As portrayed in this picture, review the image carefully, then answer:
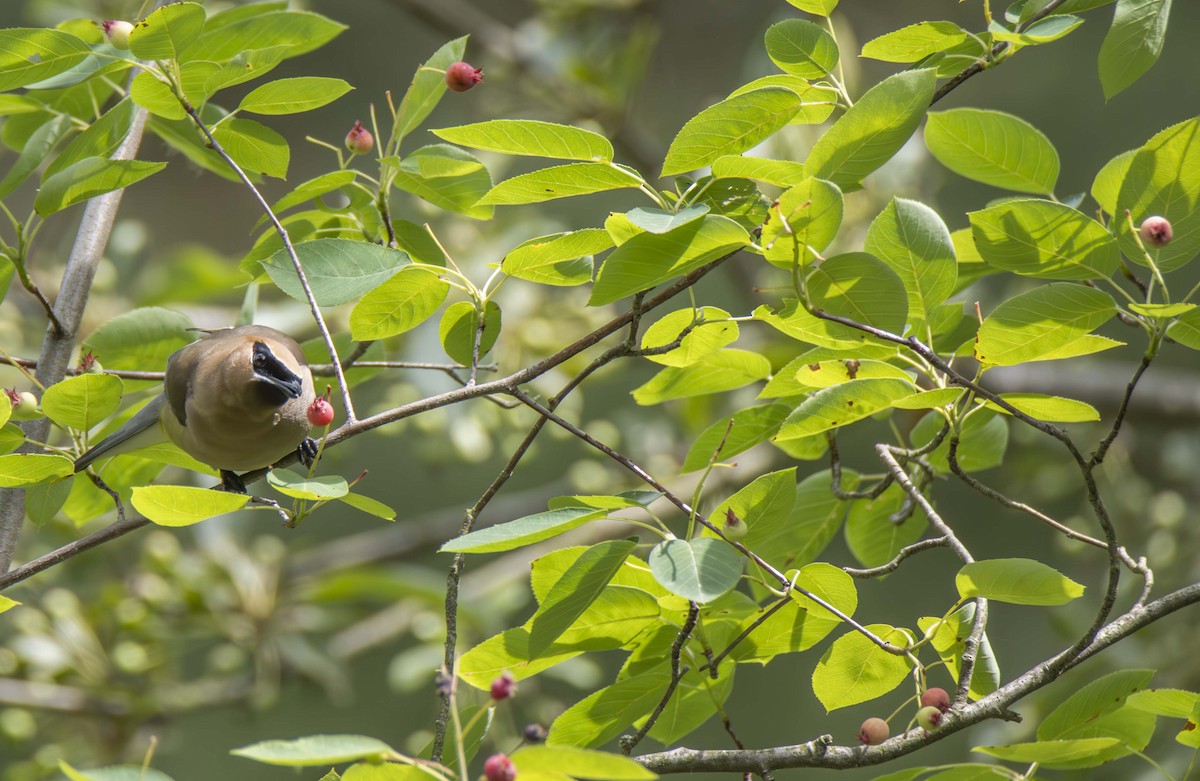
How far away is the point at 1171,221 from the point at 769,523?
1.31ft

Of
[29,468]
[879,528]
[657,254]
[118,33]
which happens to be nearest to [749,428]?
[879,528]

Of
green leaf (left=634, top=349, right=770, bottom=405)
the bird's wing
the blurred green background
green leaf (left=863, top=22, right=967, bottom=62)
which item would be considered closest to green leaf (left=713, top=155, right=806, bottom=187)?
green leaf (left=863, top=22, right=967, bottom=62)

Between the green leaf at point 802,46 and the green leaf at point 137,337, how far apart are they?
2.36 ft

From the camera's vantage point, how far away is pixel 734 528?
921mm

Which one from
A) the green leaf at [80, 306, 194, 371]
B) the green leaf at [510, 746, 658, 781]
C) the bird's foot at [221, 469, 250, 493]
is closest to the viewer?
the green leaf at [510, 746, 658, 781]

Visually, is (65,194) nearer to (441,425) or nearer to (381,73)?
(441,425)

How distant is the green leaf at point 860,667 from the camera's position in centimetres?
94

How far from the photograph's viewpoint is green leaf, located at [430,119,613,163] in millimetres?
899

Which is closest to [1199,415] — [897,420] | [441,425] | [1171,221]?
[897,420]

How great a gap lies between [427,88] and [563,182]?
26cm

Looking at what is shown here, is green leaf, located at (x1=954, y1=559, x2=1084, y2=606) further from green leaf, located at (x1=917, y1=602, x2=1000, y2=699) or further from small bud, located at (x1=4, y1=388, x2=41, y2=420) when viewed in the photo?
small bud, located at (x1=4, y1=388, x2=41, y2=420)

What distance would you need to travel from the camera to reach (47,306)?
1171 mm

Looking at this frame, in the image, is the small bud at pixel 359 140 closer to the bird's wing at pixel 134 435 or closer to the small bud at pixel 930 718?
the bird's wing at pixel 134 435

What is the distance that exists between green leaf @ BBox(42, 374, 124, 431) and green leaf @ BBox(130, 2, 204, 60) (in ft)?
0.93
